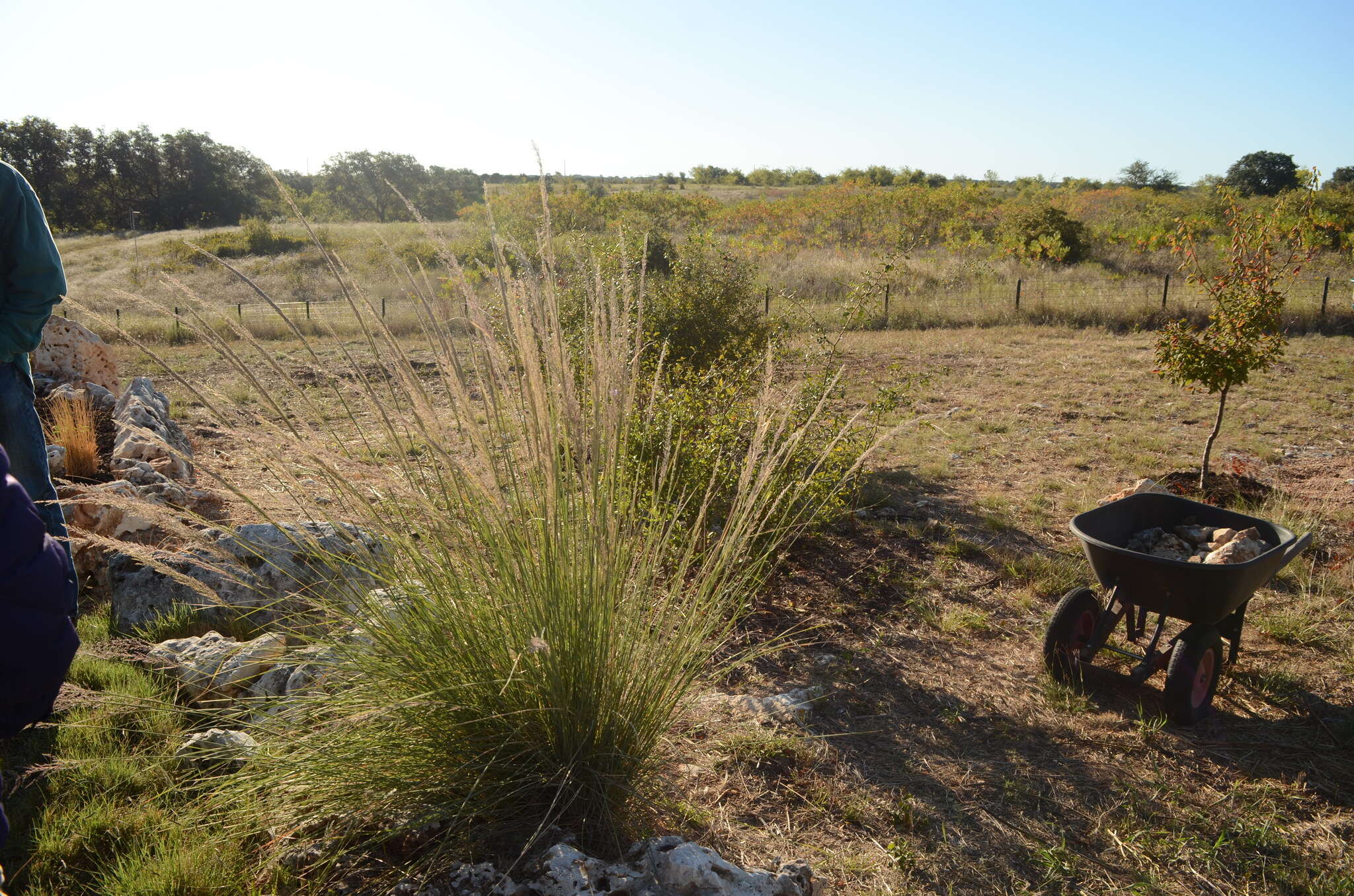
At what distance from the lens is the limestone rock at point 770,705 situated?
285 centimetres

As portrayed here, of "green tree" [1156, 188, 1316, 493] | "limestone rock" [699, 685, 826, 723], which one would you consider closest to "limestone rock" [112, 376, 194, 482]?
"limestone rock" [699, 685, 826, 723]

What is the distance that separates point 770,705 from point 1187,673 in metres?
1.58

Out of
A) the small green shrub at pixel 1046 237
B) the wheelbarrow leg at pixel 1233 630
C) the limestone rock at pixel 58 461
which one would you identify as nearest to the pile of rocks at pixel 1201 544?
the wheelbarrow leg at pixel 1233 630

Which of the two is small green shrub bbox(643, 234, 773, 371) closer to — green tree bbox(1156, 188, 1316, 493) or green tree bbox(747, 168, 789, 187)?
green tree bbox(1156, 188, 1316, 493)

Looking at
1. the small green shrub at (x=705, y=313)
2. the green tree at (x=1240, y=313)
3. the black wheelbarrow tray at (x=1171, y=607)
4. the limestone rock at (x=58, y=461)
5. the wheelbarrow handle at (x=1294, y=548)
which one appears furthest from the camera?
the small green shrub at (x=705, y=313)

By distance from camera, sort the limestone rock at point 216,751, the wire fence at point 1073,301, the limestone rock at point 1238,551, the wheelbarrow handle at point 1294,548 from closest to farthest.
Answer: the limestone rock at point 216,751
the wheelbarrow handle at point 1294,548
the limestone rock at point 1238,551
the wire fence at point 1073,301

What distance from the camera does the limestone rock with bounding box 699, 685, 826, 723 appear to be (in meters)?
2.85

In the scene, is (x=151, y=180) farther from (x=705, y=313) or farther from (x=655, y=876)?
(x=655, y=876)

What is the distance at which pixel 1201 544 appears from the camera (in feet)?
11.3

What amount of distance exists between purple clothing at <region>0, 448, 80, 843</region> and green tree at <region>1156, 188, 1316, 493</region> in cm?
582

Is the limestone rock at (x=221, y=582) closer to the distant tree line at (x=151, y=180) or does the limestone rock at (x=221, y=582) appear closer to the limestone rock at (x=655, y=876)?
the limestone rock at (x=655, y=876)

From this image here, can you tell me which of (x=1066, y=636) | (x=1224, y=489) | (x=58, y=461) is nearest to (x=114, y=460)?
(x=58, y=461)

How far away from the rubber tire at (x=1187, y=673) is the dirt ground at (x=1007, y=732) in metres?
0.08

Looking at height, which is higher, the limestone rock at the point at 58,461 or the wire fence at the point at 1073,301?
the wire fence at the point at 1073,301
